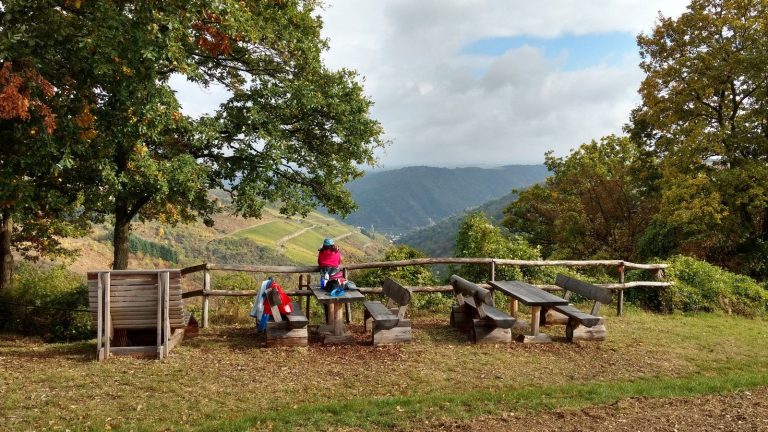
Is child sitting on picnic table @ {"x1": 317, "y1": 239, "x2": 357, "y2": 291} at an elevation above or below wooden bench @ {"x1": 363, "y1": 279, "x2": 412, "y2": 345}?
above

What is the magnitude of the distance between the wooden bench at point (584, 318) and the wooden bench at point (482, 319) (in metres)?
1.17

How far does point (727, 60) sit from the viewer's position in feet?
54.9

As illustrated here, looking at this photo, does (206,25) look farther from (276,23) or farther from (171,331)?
(171,331)

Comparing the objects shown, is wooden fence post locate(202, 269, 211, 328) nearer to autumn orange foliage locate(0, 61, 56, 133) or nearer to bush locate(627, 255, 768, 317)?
autumn orange foliage locate(0, 61, 56, 133)

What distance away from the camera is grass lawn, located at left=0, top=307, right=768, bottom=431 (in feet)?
17.7

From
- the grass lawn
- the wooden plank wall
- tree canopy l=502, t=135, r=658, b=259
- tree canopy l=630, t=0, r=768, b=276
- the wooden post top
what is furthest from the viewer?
tree canopy l=502, t=135, r=658, b=259

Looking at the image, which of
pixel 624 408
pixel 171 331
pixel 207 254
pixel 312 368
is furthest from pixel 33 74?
pixel 207 254

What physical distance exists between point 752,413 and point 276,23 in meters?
10.7

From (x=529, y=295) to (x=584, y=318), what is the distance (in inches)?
40.0

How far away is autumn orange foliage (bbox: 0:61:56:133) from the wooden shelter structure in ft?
8.17

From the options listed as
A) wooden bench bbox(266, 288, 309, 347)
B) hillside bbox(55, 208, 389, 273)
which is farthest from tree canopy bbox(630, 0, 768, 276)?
hillside bbox(55, 208, 389, 273)

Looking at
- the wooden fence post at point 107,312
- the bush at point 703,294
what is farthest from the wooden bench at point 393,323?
the bush at point 703,294

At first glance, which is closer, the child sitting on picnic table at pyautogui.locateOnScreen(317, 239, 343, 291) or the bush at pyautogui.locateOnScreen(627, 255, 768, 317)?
the child sitting on picnic table at pyautogui.locateOnScreen(317, 239, 343, 291)

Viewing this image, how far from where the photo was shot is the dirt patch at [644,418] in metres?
4.96
